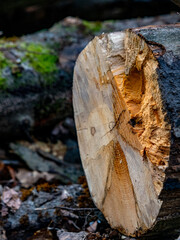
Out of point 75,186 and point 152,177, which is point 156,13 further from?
point 152,177

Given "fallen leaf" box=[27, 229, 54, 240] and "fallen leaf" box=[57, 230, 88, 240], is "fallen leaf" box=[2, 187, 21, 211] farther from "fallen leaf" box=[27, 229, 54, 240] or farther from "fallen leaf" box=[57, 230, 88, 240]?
"fallen leaf" box=[57, 230, 88, 240]

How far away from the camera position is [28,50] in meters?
3.48

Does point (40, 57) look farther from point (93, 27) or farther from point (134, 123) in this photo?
point (134, 123)

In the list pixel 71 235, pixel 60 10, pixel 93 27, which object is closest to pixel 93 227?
pixel 71 235

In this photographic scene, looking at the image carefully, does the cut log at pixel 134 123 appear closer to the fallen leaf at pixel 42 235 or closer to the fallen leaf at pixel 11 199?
the fallen leaf at pixel 42 235

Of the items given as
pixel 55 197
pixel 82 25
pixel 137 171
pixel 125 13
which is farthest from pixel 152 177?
pixel 125 13

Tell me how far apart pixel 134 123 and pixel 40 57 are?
230 cm

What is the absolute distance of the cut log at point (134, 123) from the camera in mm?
1253

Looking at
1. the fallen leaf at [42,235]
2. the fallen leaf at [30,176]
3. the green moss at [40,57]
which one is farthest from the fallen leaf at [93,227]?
the green moss at [40,57]

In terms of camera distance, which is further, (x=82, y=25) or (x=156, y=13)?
(x=156, y=13)

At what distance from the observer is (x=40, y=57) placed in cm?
345

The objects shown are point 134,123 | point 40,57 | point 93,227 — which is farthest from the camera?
point 40,57

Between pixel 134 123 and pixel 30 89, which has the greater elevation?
pixel 134 123

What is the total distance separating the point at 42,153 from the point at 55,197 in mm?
1208
